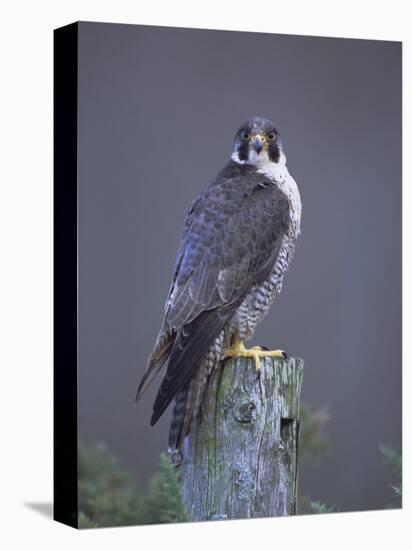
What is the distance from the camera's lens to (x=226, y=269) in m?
6.70

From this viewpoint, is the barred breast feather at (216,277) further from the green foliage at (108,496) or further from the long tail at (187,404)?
the green foliage at (108,496)

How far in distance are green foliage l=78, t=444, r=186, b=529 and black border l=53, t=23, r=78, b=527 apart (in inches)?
2.1

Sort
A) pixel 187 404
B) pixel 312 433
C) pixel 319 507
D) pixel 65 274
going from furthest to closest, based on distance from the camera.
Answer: pixel 312 433
pixel 319 507
pixel 65 274
pixel 187 404

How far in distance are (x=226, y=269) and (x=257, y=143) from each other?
72 cm

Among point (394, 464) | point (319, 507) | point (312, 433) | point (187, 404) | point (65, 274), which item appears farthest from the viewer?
point (394, 464)

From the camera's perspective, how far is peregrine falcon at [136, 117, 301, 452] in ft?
21.5

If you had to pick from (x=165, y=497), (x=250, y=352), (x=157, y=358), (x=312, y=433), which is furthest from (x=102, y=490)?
(x=312, y=433)

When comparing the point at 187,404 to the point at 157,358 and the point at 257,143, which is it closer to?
the point at 157,358

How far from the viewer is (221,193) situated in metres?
6.84

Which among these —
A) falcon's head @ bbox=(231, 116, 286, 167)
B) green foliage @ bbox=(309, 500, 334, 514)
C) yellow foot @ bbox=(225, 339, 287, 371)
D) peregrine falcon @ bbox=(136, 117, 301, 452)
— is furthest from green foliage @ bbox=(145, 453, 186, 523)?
falcon's head @ bbox=(231, 116, 286, 167)

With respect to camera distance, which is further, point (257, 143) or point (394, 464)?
point (394, 464)

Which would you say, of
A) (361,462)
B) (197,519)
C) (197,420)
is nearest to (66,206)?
(197,420)

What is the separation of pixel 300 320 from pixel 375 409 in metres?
0.66

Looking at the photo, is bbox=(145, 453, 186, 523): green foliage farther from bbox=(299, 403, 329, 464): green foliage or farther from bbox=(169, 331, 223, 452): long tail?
bbox=(299, 403, 329, 464): green foliage
